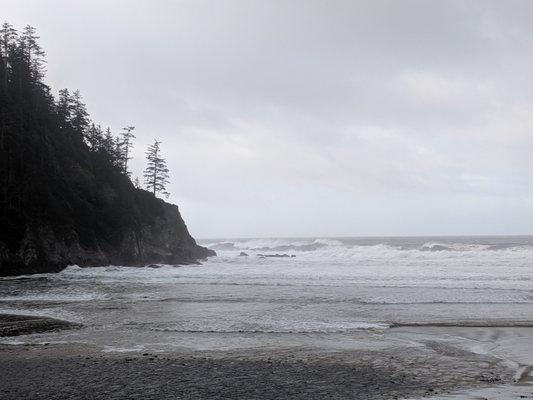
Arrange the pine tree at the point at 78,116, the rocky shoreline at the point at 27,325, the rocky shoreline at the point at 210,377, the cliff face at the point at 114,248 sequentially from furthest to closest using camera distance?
Answer: 1. the pine tree at the point at 78,116
2. the cliff face at the point at 114,248
3. the rocky shoreline at the point at 27,325
4. the rocky shoreline at the point at 210,377

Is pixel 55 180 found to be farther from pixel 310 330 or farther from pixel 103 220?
pixel 310 330

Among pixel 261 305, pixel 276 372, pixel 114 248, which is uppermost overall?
pixel 114 248

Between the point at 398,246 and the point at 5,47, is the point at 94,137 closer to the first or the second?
the point at 5,47

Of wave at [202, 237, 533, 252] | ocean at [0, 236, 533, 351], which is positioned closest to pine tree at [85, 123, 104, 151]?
ocean at [0, 236, 533, 351]

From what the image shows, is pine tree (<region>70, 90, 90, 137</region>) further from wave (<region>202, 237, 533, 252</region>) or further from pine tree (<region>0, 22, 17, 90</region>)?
wave (<region>202, 237, 533, 252</region>)

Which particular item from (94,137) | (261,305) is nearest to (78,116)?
(94,137)

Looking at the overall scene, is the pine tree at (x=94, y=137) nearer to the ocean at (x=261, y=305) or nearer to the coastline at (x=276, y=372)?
the ocean at (x=261, y=305)

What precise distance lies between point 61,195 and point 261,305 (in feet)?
112

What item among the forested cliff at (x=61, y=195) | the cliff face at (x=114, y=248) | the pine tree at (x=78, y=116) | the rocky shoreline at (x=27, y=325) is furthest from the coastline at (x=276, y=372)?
the pine tree at (x=78, y=116)

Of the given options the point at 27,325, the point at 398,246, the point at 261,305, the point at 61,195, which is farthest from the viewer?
the point at 398,246

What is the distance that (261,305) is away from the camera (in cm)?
2106

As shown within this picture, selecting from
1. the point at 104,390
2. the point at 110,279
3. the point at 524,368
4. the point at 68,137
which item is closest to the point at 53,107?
the point at 68,137

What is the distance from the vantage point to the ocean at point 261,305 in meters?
14.3

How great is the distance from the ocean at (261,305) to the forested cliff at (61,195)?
4.91 m
